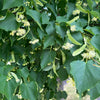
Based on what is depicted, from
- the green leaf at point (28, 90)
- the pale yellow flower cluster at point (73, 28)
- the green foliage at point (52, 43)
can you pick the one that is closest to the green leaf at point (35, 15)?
the green foliage at point (52, 43)

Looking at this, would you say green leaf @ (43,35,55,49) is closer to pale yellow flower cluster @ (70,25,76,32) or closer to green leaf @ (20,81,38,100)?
pale yellow flower cluster @ (70,25,76,32)

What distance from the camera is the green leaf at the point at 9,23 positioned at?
0.55 m

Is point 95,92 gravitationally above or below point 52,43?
below

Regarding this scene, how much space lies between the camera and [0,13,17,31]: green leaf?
1.80 feet

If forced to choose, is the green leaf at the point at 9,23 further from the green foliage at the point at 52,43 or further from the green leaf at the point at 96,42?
the green leaf at the point at 96,42

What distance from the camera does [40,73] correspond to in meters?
0.81

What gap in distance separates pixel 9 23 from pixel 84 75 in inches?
11.7

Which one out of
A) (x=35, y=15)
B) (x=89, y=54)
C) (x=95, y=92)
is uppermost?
(x=35, y=15)

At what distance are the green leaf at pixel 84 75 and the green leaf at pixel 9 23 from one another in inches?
9.4

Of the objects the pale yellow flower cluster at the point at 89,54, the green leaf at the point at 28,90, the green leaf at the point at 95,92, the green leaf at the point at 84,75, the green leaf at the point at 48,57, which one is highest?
the green leaf at the point at 84,75

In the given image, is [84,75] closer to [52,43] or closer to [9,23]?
[52,43]

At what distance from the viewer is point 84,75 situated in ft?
1.57

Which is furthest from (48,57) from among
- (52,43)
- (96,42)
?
(96,42)

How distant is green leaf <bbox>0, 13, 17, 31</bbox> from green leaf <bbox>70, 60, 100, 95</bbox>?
238mm
